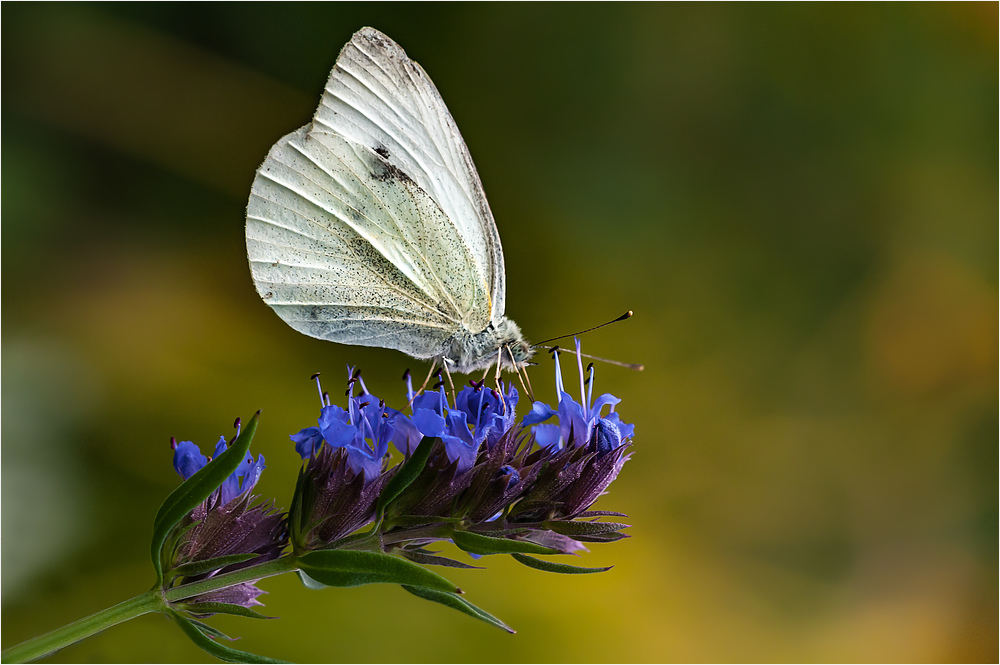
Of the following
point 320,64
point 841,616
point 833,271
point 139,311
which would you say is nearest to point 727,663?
point 841,616

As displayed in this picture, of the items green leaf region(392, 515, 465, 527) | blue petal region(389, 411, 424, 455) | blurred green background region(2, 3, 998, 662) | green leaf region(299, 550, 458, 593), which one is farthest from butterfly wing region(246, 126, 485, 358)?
blurred green background region(2, 3, 998, 662)

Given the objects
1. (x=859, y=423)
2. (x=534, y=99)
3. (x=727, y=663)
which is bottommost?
(x=727, y=663)

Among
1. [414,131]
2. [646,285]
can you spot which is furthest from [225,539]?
[646,285]

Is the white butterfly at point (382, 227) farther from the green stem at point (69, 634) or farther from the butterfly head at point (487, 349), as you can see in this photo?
the green stem at point (69, 634)

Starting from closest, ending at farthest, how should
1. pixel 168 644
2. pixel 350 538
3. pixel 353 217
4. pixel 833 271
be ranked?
pixel 350 538 → pixel 353 217 → pixel 168 644 → pixel 833 271

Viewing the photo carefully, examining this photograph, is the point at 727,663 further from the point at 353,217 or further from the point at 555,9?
the point at 555,9

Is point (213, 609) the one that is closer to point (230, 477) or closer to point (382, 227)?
point (230, 477)

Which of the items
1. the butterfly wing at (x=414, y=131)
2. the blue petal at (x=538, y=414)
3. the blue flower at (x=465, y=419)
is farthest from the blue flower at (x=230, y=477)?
the butterfly wing at (x=414, y=131)
